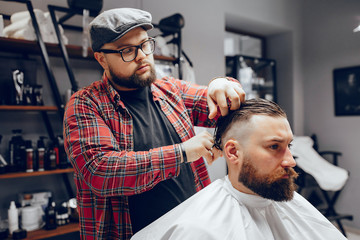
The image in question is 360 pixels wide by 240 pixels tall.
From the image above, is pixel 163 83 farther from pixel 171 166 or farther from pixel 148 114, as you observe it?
pixel 171 166

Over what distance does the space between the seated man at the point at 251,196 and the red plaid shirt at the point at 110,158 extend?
15cm

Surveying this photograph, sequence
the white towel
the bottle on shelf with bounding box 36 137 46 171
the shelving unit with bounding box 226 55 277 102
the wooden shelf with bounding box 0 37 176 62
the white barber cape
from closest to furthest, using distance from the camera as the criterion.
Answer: the white barber cape → the wooden shelf with bounding box 0 37 176 62 → the bottle on shelf with bounding box 36 137 46 171 → the white towel → the shelving unit with bounding box 226 55 277 102

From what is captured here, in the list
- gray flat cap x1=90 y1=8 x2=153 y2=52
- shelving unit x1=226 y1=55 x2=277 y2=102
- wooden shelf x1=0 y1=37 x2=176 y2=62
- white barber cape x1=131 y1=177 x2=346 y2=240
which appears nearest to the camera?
white barber cape x1=131 y1=177 x2=346 y2=240

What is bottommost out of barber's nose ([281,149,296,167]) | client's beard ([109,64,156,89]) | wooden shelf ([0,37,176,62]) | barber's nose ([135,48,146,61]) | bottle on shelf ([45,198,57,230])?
bottle on shelf ([45,198,57,230])

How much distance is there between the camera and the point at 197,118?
1.49 meters

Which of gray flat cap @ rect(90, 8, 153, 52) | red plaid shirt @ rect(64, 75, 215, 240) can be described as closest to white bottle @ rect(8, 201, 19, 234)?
red plaid shirt @ rect(64, 75, 215, 240)

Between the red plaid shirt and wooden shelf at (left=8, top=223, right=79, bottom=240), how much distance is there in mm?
1165

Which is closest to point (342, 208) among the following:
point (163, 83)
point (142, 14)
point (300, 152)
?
point (300, 152)

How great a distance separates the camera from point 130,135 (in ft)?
3.93

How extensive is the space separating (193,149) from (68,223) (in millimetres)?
1799

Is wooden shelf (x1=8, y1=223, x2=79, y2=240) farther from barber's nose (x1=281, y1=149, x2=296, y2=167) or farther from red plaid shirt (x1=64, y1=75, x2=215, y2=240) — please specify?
barber's nose (x1=281, y1=149, x2=296, y2=167)

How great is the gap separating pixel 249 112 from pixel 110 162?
0.51m

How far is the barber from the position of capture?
1039 mm

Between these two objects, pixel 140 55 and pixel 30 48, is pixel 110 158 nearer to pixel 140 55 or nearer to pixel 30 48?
pixel 140 55
